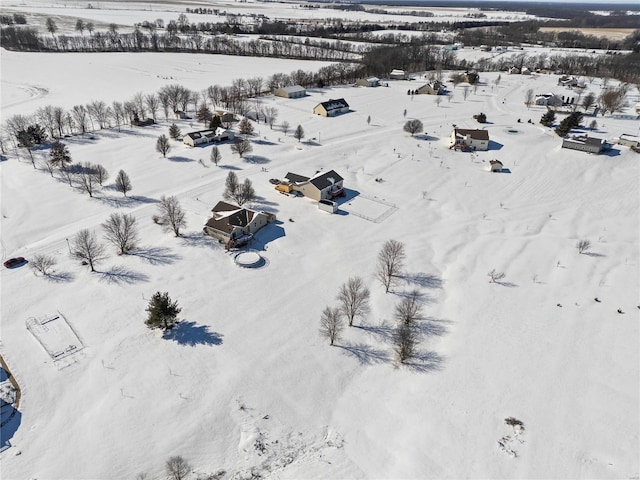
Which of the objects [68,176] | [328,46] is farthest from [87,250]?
[328,46]

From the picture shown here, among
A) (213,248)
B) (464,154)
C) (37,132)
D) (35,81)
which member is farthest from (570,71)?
(35,81)

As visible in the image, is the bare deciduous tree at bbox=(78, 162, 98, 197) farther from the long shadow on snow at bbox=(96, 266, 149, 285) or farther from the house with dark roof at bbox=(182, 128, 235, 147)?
the long shadow on snow at bbox=(96, 266, 149, 285)

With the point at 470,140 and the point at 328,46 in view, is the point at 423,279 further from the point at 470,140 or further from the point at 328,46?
the point at 328,46

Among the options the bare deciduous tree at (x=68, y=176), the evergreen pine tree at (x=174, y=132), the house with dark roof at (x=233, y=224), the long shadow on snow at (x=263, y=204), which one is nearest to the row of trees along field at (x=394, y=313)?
the house with dark roof at (x=233, y=224)

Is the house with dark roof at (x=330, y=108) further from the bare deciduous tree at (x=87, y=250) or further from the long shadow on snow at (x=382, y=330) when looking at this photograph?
the long shadow on snow at (x=382, y=330)

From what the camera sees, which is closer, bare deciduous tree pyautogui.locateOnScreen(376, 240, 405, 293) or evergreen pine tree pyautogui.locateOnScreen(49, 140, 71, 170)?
bare deciduous tree pyautogui.locateOnScreen(376, 240, 405, 293)

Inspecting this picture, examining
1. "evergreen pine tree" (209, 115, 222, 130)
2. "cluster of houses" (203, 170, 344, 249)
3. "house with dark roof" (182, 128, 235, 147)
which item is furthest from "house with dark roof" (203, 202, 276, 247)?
"evergreen pine tree" (209, 115, 222, 130)
